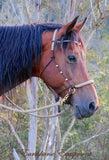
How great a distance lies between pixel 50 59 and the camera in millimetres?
2346

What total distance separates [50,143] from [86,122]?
3662mm

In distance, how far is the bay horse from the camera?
224 centimetres

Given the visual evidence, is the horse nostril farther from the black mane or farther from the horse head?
the black mane

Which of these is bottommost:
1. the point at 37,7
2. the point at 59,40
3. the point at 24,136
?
the point at 24,136

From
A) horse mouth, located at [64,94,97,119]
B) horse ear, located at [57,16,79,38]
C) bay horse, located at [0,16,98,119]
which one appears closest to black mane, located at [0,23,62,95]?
bay horse, located at [0,16,98,119]

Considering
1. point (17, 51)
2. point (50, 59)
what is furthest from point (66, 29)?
point (17, 51)

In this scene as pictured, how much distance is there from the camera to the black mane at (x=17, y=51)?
2.34 metres

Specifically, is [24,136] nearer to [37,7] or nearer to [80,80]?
[37,7]

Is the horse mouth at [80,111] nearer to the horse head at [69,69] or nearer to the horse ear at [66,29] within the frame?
the horse head at [69,69]

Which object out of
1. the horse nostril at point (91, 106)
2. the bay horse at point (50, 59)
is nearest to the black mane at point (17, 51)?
the bay horse at point (50, 59)

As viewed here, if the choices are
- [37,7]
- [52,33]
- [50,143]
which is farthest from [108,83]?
[52,33]

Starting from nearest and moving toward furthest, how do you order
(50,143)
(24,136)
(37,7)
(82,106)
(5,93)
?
1. (82,106)
2. (5,93)
3. (37,7)
4. (50,143)
5. (24,136)

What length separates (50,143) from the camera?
213 inches

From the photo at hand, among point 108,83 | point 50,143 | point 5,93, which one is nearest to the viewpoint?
point 5,93
